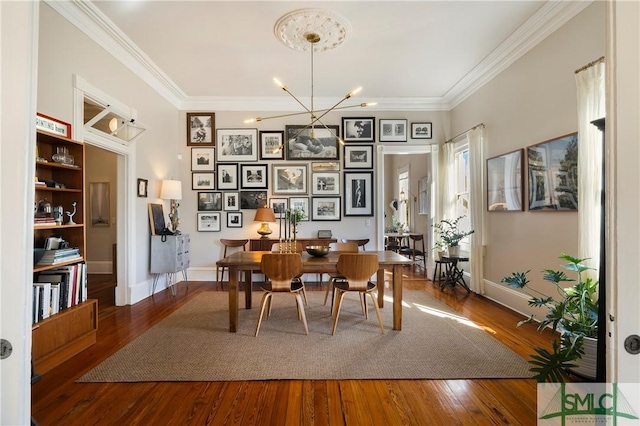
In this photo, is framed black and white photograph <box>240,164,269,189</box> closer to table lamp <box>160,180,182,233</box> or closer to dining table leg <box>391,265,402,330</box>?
table lamp <box>160,180,182,233</box>

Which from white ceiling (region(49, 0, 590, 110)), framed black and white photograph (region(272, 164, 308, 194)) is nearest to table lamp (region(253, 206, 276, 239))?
framed black and white photograph (region(272, 164, 308, 194))

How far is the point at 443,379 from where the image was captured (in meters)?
2.23

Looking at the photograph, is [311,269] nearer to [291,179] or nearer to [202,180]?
[291,179]

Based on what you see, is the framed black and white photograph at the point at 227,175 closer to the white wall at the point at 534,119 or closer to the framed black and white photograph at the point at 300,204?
the framed black and white photograph at the point at 300,204

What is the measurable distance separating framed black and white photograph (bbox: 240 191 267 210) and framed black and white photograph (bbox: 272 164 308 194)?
0.23 metres

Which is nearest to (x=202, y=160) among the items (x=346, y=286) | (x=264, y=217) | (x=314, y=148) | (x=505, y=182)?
(x=264, y=217)

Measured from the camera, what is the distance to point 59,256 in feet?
8.23

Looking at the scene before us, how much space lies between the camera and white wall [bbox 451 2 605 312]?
2820 mm

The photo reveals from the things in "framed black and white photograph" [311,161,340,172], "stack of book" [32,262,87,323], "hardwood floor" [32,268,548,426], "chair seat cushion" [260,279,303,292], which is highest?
"framed black and white photograph" [311,161,340,172]

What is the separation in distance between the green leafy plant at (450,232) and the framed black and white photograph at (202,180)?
4087 mm

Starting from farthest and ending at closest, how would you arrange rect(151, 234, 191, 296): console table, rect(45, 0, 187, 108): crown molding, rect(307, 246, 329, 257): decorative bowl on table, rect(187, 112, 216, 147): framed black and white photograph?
1. rect(187, 112, 216, 147): framed black and white photograph
2. rect(151, 234, 191, 296): console table
3. rect(307, 246, 329, 257): decorative bowl on table
4. rect(45, 0, 187, 108): crown molding

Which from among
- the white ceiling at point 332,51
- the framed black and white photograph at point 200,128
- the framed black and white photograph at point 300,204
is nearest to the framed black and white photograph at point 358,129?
the white ceiling at point 332,51

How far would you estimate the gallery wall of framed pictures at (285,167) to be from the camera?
5582 millimetres

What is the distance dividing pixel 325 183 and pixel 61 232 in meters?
3.81
